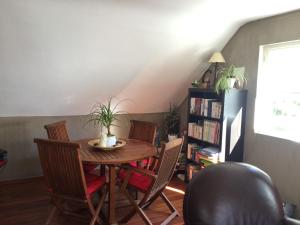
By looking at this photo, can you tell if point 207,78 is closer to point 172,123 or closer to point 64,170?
point 172,123

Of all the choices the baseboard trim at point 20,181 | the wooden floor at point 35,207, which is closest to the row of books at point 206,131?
the wooden floor at point 35,207

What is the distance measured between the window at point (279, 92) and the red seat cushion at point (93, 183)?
1915 millimetres

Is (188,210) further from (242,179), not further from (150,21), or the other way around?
(150,21)

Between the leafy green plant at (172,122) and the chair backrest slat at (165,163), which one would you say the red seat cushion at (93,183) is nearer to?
the chair backrest slat at (165,163)

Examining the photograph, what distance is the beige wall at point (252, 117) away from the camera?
268 centimetres

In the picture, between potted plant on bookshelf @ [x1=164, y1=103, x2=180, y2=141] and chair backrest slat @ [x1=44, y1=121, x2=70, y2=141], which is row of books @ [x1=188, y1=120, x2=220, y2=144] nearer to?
potted plant on bookshelf @ [x1=164, y1=103, x2=180, y2=141]

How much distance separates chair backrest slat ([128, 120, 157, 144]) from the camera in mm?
3326

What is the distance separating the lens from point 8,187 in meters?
3.36

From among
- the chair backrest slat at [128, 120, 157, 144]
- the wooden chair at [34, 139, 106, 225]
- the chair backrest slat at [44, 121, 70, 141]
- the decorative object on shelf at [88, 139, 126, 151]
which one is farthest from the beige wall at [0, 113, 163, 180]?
the wooden chair at [34, 139, 106, 225]

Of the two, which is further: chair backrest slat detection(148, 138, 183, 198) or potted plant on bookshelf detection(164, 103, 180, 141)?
potted plant on bookshelf detection(164, 103, 180, 141)

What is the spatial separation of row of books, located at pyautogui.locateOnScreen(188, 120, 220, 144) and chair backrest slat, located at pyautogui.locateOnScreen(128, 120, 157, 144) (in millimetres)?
651

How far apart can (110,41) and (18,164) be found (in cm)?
218

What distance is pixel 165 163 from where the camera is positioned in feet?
7.88

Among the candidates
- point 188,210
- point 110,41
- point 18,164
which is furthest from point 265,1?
point 18,164
